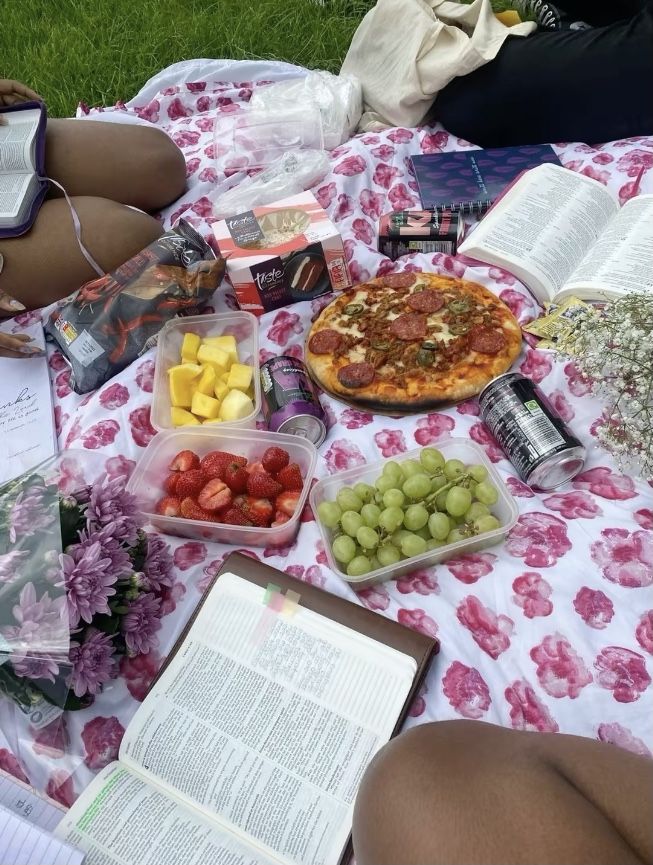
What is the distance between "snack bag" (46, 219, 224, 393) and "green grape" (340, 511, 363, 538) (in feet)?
2.27

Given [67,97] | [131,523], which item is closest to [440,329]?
[131,523]

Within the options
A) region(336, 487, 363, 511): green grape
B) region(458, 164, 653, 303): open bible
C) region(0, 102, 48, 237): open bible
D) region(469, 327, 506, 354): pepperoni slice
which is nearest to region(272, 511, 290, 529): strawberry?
region(336, 487, 363, 511): green grape

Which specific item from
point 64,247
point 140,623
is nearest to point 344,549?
point 140,623

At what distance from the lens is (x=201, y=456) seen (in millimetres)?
1306

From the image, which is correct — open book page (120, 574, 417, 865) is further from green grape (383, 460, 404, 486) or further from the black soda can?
the black soda can

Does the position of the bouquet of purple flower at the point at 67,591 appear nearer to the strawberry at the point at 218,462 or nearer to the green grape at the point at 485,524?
the strawberry at the point at 218,462

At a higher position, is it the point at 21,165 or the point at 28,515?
the point at 21,165

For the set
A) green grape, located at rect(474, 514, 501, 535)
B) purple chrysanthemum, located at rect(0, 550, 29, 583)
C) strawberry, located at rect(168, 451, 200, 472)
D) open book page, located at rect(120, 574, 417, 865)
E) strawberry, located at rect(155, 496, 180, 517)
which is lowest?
open book page, located at rect(120, 574, 417, 865)

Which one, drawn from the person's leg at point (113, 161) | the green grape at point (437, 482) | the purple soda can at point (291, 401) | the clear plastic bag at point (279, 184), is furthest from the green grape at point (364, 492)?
the person's leg at point (113, 161)

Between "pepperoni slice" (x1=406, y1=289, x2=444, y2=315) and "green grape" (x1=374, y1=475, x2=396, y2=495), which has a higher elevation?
"pepperoni slice" (x1=406, y1=289, x2=444, y2=315)

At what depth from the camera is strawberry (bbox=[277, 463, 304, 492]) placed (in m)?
1.18

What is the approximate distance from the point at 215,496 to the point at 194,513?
5cm

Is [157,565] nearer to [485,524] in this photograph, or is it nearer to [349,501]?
[349,501]

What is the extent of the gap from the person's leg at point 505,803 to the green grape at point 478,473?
0.46m
